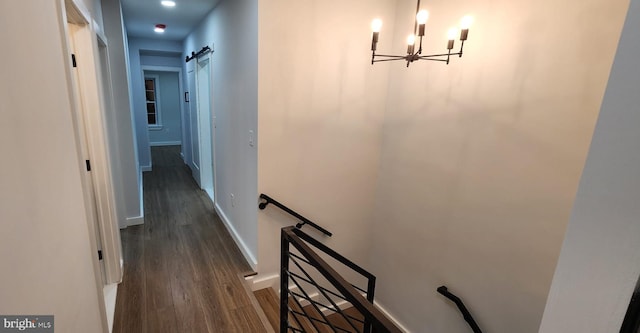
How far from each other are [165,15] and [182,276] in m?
3.36

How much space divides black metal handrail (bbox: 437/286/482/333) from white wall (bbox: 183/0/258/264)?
67.1 inches

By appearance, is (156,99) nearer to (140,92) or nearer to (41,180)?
(140,92)

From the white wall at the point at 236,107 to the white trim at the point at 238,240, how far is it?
0.4 inches

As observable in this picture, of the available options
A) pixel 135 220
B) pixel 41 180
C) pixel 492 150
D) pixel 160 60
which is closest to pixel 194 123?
pixel 135 220

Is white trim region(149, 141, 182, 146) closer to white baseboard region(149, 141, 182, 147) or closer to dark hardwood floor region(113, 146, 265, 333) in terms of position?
white baseboard region(149, 141, 182, 147)

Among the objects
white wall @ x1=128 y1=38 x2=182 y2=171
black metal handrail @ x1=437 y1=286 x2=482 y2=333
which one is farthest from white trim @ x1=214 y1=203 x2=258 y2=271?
white wall @ x1=128 y1=38 x2=182 y2=171

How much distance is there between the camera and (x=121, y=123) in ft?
11.4

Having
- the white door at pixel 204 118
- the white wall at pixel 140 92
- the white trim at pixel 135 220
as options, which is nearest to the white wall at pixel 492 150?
the white door at pixel 204 118

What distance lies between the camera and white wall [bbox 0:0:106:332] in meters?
0.73

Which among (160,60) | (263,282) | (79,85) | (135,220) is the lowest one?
(263,282)

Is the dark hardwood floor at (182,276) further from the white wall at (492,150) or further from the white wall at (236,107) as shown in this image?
the white wall at (492,150)

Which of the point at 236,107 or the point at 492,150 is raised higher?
the point at 236,107

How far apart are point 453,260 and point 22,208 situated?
2.60m

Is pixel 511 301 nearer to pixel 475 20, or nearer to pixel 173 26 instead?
pixel 475 20
